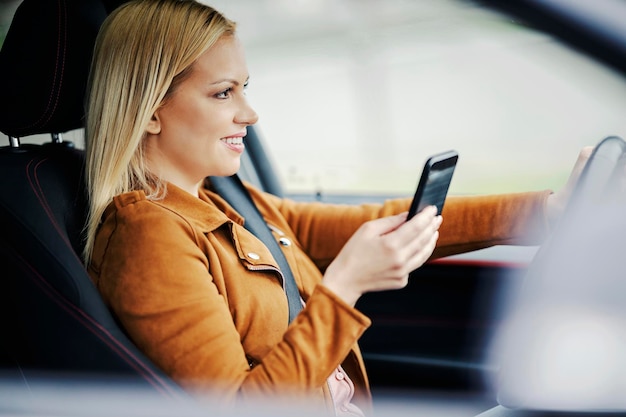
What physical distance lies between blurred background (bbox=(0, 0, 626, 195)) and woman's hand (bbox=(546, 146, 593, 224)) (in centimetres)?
4

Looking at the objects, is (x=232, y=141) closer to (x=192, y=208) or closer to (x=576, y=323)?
(x=192, y=208)

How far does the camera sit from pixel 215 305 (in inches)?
45.5

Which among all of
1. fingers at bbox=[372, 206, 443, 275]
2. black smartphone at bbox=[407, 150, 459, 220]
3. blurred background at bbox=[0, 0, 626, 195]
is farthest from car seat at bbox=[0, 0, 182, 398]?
black smartphone at bbox=[407, 150, 459, 220]

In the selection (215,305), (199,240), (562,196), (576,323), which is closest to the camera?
(576,323)

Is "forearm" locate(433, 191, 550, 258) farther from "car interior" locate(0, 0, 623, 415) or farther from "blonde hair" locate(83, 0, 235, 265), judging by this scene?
"blonde hair" locate(83, 0, 235, 265)

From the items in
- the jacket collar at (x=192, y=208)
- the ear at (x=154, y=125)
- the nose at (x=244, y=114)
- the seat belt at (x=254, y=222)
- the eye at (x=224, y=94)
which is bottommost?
the seat belt at (x=254, y=222)

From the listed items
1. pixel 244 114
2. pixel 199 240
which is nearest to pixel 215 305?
pixel 199 240

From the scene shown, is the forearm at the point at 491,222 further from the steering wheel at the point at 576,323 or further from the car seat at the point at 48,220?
the car seat at the point at 48,220

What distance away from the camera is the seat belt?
1.43 m

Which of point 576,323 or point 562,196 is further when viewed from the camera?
point 562,196

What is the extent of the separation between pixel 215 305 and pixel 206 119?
1.14 ft

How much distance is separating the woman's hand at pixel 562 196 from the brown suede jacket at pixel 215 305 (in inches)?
0.9

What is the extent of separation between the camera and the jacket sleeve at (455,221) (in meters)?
1.55

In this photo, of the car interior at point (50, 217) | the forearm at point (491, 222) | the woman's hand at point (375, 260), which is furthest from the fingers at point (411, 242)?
the forearm at point (491, 222)
